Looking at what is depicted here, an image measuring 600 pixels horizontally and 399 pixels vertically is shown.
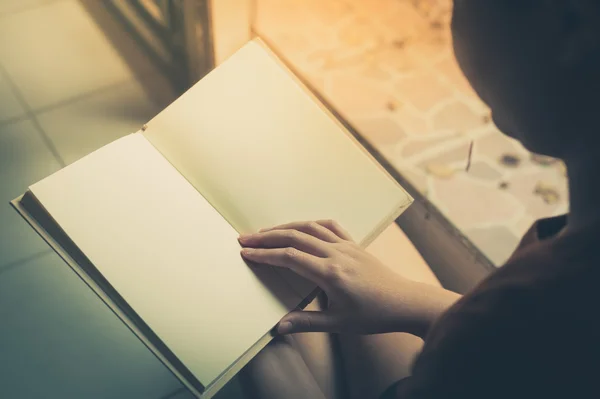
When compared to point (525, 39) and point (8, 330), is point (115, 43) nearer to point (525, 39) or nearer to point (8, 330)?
point (8, 330)

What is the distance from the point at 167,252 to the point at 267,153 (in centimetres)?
18

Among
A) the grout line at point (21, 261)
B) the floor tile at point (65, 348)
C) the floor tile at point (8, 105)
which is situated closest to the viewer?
the floor tile at point (65, 348)

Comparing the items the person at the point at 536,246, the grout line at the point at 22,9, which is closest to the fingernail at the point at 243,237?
the person at the point at 536,246

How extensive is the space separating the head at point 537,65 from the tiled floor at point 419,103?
0.63m

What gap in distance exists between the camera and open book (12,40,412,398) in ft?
2.12

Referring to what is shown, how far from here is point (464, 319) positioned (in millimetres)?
459

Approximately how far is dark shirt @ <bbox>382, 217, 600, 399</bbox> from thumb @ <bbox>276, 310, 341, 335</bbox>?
0.20 m

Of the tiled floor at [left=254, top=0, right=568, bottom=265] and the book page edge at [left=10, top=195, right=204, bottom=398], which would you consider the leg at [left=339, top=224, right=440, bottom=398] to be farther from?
the tiled floor at [left=254, top=0, right=568, bottom=265]

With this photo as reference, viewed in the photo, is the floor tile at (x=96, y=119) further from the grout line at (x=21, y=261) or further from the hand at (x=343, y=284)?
the hand at (x=343, y=284)

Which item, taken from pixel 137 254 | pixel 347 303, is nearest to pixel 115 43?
pixel 137 254

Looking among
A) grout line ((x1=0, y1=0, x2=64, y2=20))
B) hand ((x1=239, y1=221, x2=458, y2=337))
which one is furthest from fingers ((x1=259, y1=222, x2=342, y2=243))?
grout line ((x1=0, y1=0, x2=64, y2=20))

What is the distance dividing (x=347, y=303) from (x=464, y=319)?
8.3 inches

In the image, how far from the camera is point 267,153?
78 cm

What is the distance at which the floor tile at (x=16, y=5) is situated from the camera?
1456 millimetres
